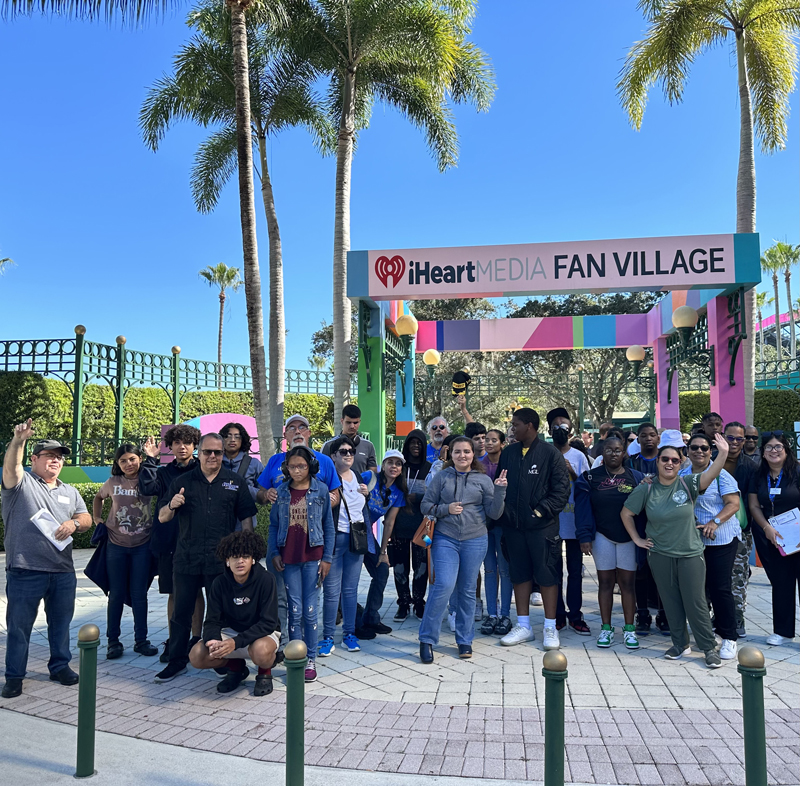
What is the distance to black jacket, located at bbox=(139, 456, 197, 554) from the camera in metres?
5.43

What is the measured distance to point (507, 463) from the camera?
6.01 m

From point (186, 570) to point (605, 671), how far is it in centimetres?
329

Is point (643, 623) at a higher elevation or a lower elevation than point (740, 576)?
lower

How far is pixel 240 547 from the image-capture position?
476 cm

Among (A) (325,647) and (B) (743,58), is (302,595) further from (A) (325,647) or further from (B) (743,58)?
(B) (743,58)

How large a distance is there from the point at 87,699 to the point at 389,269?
767cm

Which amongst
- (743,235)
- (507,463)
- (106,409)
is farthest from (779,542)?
(106,409)

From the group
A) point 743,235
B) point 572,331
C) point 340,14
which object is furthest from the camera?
point 572,331

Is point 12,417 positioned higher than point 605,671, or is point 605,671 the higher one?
point 12,417

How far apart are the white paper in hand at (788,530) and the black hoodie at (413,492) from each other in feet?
10.2

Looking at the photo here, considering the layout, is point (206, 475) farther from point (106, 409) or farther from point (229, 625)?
point (106, 409)

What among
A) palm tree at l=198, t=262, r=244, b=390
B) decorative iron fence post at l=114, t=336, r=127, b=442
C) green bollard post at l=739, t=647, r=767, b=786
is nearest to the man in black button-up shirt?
green bollard post at l=739, t=647, r=767, b=786

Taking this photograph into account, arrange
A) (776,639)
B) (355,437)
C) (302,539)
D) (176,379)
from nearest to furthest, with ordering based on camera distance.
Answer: (302,539) < (776,639) < (355,437) < (176,379)

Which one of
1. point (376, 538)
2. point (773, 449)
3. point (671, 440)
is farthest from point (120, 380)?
point (773, 449)
